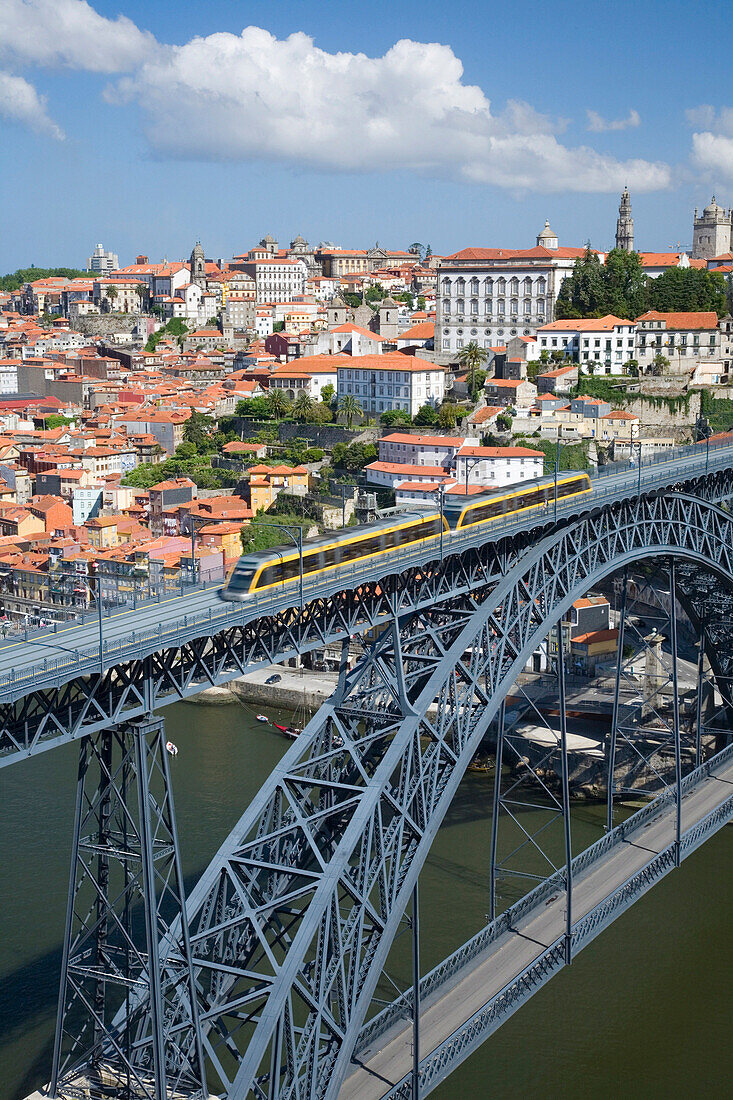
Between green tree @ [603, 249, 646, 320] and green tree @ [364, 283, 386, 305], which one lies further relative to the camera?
green tree @ [364, 283, 386, 305]

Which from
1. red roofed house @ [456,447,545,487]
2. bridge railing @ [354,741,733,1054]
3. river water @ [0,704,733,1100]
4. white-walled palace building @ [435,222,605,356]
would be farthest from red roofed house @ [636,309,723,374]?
bridge railing @ [354,741,733,1054]

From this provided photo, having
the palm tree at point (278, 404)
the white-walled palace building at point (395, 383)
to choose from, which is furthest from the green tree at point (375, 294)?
the white-walled palace building at point (395, 383)

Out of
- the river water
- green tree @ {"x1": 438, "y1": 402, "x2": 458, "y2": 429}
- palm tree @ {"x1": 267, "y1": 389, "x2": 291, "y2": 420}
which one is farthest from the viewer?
palm tree @ {"x1": 267, "y1": 389, "x2": 291, "y2": 420}

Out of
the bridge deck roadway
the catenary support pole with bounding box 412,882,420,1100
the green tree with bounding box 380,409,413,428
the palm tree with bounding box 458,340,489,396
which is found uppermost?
the palm tree with bounding box 458,340,489,396

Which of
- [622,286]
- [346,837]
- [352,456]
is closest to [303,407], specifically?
[352,456]

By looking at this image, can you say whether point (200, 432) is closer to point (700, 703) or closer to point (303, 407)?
point (303, 407)

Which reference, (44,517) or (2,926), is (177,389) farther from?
(2,926)

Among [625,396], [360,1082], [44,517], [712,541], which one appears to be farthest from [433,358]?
[360,1082]

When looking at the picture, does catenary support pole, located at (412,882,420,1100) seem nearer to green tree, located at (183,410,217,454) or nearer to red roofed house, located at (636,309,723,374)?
red roofed house, located at (636,309,723,374)
